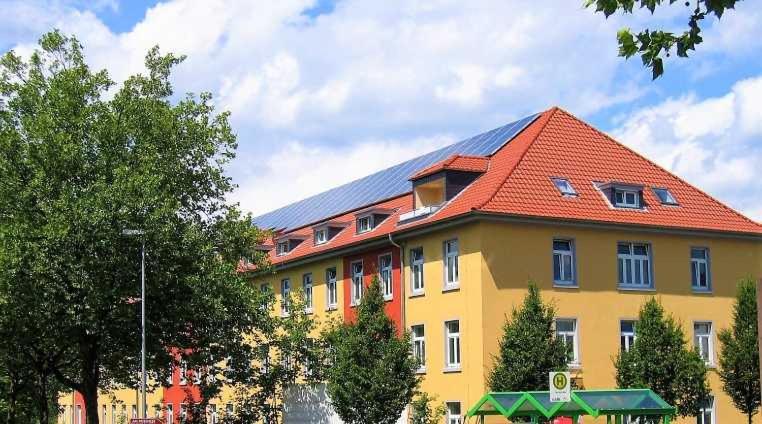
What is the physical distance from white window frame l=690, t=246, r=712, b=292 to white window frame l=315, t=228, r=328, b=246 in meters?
15.4

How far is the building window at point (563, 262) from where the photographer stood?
38312 mm

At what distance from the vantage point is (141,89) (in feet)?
137

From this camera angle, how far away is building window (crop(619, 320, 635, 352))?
128 feet

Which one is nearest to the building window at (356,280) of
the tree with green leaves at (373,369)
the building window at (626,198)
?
the tree with green leaves at (373,369)

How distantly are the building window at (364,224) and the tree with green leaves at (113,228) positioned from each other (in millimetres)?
4469

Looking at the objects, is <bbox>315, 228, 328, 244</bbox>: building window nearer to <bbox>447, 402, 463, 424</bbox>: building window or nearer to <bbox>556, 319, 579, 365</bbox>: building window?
<bbox>447, 402, 463, 424</bbox>: building window

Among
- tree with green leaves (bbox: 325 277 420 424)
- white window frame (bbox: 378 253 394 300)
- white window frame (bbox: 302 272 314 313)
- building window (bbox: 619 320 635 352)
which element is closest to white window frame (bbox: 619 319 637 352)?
building window (bbox: 619 320 635 352)

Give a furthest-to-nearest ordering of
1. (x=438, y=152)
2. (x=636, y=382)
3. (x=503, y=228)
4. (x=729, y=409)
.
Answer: (x=438, y=152) → (x=729, y=409) → (x=503, y=228) → (x=636, y=382)

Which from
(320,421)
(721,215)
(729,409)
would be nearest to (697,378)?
(729,409)

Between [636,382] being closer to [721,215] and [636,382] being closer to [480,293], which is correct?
[480,293]

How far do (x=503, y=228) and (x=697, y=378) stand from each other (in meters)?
7.54

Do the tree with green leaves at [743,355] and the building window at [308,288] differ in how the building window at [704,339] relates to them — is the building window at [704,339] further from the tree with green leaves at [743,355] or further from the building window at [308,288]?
the building window at [308,288]

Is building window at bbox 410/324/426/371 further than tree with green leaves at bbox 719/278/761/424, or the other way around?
building window at bbox 410/324/426/371

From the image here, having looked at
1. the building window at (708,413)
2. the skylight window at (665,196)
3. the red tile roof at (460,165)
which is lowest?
the building window at (708,413)
